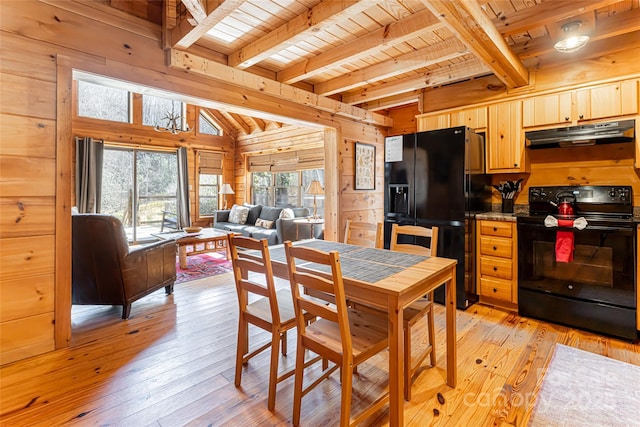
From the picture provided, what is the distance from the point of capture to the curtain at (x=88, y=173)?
5.93 m

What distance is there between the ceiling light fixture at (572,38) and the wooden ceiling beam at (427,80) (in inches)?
21.9

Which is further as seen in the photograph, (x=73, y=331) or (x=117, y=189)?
(x=117, y=189)

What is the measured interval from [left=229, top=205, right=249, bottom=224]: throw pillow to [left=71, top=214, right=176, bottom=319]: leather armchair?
148 inches

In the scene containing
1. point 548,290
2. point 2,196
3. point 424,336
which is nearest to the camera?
point 2,196

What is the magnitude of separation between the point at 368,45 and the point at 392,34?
26cm

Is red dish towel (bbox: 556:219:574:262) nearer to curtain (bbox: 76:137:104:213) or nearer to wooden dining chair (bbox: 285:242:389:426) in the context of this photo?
wooden dining chair (bbox: 285:242:389:426)

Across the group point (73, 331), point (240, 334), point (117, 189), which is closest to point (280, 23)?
point (240, 334)

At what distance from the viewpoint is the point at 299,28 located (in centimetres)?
246

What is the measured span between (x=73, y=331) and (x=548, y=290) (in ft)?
13.8


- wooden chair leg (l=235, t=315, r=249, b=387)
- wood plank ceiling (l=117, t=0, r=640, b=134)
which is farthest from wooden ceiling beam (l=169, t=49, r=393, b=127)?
wooden chair leg (l=235, t=315, r=249, b=387)

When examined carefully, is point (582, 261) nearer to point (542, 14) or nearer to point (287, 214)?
point (542, 14)

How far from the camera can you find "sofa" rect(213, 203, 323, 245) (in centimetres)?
547

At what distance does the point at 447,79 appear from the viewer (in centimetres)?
342

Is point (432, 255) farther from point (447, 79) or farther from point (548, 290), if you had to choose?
point (447, 79)
